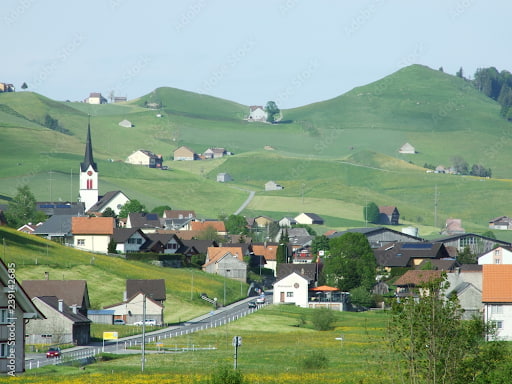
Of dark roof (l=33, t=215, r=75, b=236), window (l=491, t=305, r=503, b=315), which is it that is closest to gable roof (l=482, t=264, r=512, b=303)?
window (l=491, t=305, r=503, b=315)

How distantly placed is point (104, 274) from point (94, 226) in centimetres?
3062

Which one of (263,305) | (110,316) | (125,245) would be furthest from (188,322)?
(125,245)

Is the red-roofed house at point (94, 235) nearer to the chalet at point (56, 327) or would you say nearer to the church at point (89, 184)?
the chalet at point (56, 327)

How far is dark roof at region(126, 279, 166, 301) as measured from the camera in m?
88.8

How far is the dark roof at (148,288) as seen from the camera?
88.8 m

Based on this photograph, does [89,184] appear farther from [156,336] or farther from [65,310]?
[65,310]

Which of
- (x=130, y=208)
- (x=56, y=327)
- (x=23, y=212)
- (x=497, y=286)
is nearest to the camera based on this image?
(x=56, y=327)

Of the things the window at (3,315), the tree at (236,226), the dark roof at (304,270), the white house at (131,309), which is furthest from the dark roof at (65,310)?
the tree at (236,226)

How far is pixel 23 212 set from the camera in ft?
509

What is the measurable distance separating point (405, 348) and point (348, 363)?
887 inches

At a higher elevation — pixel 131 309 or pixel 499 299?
pixel 499 299

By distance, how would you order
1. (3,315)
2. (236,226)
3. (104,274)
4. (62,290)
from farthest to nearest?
(236,226)
(104,274)
(62,290)
(3,315)

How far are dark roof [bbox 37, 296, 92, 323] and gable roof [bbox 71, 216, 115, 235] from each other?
53520 mm

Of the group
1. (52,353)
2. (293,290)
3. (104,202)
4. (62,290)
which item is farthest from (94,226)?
(52,353)
